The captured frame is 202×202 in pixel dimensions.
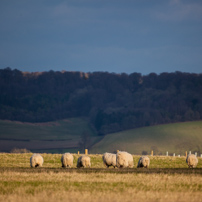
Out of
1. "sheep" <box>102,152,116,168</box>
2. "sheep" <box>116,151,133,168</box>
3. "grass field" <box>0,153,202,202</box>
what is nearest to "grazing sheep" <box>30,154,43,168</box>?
"sheep" <box>102,152,116,168</box>

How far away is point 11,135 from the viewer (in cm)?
19738

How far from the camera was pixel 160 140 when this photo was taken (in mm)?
156250

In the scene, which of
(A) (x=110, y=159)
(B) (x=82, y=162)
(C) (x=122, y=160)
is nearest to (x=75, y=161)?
(B) (x=82, y=162)

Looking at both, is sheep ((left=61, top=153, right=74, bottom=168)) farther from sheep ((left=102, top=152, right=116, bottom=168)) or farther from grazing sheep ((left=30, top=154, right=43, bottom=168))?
sheep ((left=102, top=152, right=116, bottom=168))

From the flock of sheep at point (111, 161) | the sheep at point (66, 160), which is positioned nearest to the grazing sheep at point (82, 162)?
the flock of sheep at point (111, 161)

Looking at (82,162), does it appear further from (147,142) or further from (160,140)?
(160,140)

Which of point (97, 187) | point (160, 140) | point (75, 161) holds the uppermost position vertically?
point (97, 187)

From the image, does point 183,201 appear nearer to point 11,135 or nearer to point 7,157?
point 7,157

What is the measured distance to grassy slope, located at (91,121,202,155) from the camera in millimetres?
147375

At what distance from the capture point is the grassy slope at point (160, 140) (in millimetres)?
147375

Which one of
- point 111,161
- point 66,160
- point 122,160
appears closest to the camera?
point 122,160

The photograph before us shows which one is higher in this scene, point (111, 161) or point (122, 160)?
point (122, 160)

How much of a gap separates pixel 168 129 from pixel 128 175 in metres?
142

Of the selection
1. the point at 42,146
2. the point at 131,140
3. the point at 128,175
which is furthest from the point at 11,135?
the point at 128,175
